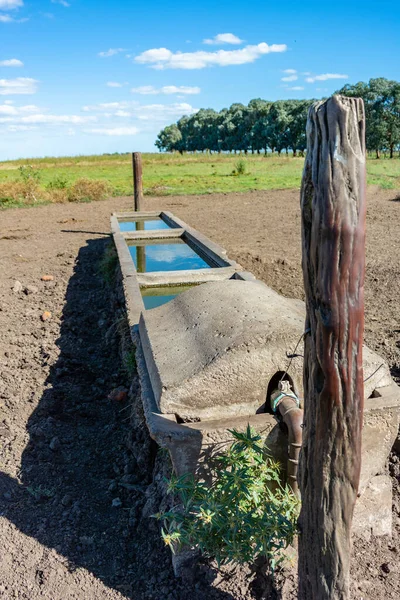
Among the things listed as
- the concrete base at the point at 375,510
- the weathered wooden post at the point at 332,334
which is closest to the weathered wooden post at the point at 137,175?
the concrete base at the point at 375,510

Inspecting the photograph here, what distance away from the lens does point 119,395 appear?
463 cm

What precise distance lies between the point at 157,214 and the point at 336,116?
34.0ft

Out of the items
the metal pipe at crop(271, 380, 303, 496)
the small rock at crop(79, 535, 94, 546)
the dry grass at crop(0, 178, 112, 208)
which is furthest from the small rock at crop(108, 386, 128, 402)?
the dry grass at crop(0, 178, 112, 208)

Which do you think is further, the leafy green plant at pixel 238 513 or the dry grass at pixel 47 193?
the dry grass at pixel 47 193

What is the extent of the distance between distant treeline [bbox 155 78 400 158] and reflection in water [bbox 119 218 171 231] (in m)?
32.9

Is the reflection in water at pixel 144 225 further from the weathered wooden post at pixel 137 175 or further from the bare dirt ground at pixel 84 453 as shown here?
the bare dirt ground at pixel 84 453

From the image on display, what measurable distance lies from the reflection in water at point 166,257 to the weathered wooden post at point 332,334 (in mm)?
5541

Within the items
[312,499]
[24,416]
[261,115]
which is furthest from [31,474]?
[261,115]

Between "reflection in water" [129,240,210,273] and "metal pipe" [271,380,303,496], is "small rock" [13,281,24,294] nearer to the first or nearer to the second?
"reflection in water" [129,240,210,273]

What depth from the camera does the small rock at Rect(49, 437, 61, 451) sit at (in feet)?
13.0

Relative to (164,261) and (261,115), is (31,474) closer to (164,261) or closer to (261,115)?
(164,261)

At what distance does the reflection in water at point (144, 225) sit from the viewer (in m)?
11.3

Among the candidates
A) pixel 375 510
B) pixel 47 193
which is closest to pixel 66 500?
pixel 375 510

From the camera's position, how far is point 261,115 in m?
→ 67.9
